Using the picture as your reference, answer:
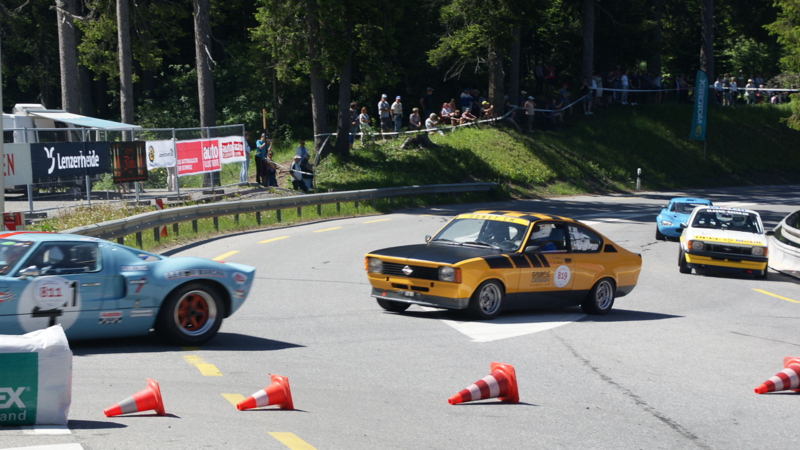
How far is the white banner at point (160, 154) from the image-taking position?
2239 cm

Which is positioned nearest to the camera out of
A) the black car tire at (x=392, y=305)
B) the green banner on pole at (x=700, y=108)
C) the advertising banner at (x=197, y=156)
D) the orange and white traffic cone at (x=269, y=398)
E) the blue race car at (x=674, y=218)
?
the orange and white traffic cone at (x=269, y=398)

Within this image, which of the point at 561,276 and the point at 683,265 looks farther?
the point at 683,265

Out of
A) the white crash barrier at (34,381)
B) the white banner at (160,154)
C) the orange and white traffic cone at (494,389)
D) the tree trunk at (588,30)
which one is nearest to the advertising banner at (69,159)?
the white banner at (160,154)

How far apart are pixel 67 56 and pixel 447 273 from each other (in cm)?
2311

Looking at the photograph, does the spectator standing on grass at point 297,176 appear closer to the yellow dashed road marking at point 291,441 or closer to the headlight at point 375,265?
the headlight at point 375,265

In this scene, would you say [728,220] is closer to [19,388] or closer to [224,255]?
[224,255]

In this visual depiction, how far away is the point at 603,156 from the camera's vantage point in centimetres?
3888

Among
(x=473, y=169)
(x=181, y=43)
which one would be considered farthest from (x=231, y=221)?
(x=181, y=43)

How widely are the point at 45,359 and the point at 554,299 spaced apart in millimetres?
7756

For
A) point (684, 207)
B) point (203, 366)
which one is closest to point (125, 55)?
point (684, 207)

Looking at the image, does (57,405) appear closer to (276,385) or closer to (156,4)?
(276,385)

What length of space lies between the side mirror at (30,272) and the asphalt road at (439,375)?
0.91 m

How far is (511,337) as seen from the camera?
33.1 feet

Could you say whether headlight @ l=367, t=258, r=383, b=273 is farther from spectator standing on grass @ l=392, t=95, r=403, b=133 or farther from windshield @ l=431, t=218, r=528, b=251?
spectator standing on grass @ l=392, t=95, r=403, b=133
